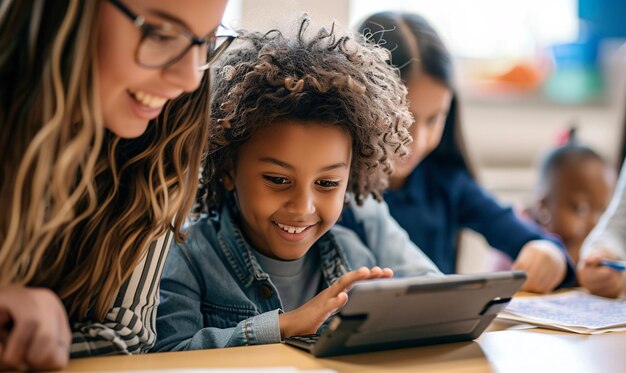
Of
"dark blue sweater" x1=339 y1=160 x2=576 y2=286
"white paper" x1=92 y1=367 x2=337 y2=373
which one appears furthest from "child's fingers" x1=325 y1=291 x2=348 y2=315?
"dark blue sweater" x1=339 y1=160 x2=576 y2=286

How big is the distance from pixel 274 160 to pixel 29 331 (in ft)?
1.40

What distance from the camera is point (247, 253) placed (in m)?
1.08

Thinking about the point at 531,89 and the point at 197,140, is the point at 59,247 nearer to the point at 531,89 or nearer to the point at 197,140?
the point at 197,140

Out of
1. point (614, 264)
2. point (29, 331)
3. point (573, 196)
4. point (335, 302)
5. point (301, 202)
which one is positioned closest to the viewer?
point (29, 331)

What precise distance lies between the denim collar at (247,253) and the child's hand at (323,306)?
0.15 meters

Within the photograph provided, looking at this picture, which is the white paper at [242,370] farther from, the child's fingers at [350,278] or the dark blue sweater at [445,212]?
the dark blue sweater at [445,212]

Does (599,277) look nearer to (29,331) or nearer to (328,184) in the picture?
(328,184)

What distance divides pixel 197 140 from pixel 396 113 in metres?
0.34

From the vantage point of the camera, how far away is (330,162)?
1030 millimetres

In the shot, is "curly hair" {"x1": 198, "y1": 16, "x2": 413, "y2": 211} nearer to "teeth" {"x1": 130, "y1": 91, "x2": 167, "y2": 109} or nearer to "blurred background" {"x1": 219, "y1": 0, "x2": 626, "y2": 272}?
"teeth" {"x1": 130, "y1": 91, "x2": 167, "y2": 109}

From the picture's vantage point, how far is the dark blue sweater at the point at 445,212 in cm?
162

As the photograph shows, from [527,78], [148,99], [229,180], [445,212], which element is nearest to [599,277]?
[445,212]

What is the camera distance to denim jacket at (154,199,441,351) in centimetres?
94

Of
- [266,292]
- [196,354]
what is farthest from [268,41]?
[196,354]
